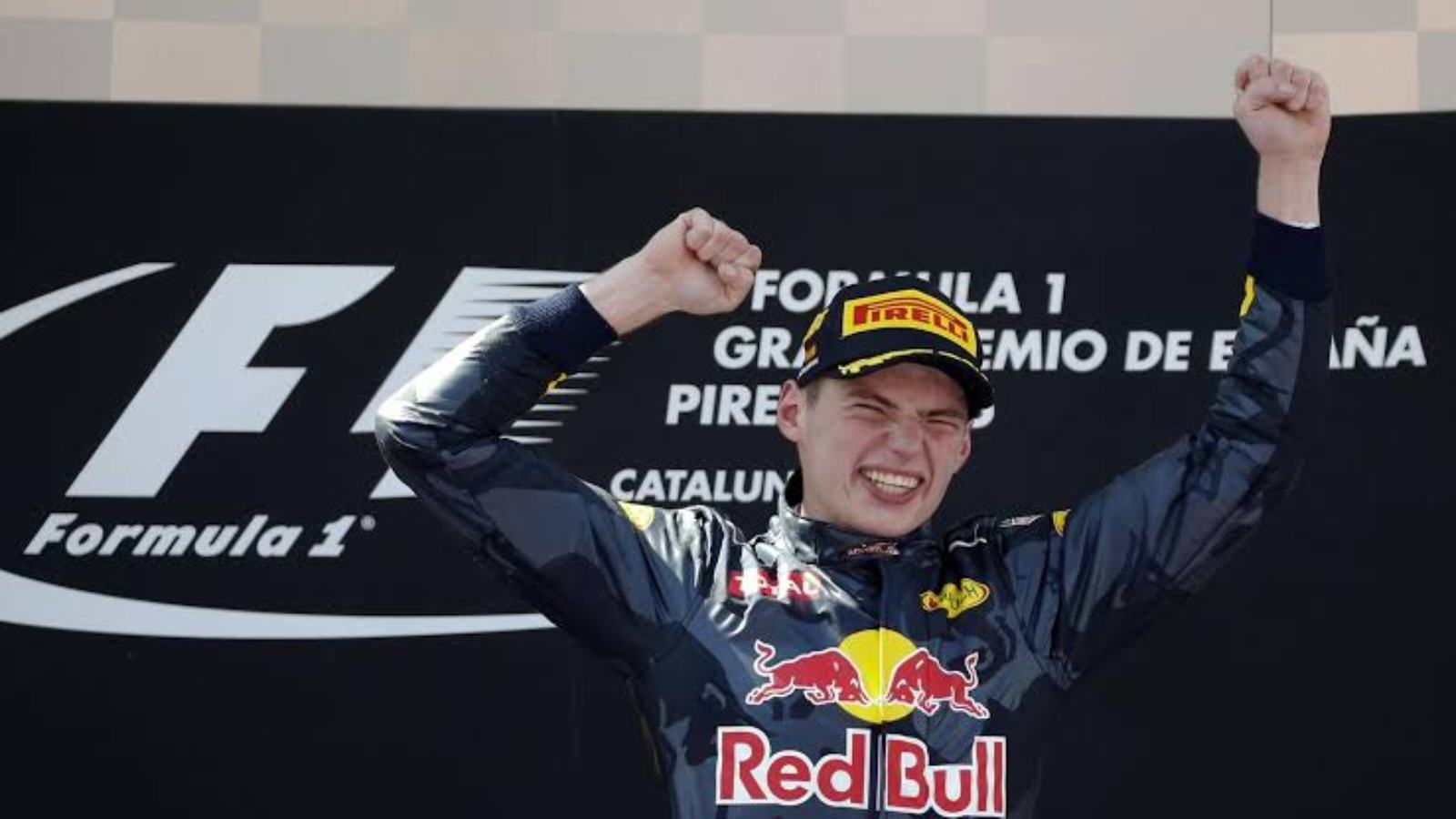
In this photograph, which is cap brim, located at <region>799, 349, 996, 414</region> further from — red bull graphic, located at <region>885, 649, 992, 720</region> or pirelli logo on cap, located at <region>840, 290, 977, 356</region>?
red bull graphic, located at <region>885, 649, 992, 720</region>

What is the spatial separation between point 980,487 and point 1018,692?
4.10 ft

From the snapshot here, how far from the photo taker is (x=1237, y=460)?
2.04 metres

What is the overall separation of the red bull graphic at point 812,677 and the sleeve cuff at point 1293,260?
0.53 m

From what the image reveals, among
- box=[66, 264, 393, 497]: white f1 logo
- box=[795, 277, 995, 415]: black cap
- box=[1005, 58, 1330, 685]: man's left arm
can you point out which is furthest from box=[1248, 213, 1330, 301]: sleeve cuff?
box=[66, 264, 393, 497]: white f1 logo

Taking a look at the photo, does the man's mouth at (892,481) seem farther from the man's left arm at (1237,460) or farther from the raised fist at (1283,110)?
the raised fist at (1283,110)

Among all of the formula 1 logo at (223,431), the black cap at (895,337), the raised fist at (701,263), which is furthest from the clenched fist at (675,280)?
the formula 1 logo at (223,431)

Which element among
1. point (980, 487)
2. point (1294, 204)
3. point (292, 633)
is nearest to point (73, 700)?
point (292, 633)

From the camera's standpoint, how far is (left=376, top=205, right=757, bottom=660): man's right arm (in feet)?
6.63

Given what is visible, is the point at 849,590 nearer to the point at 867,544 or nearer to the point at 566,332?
the point at 867,544

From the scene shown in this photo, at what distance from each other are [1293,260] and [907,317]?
0.36m

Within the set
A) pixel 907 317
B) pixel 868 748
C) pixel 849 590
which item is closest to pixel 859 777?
pixel 868 748

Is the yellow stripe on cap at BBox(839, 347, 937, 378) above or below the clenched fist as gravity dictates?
below

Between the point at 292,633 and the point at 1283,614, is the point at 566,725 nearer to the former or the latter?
the point at 292,633

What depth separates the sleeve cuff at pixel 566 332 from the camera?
2031mm
